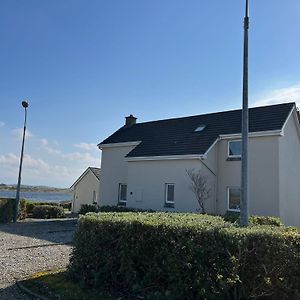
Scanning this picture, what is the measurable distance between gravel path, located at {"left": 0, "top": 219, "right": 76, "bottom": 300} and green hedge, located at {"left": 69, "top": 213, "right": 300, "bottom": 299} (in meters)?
2.33

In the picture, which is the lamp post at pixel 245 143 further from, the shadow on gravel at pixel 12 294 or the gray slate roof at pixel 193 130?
the gray slate roof at pixel 193 130

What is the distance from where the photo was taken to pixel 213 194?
21.3 meters

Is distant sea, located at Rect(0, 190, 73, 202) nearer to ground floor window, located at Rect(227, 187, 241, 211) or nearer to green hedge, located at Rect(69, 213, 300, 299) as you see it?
ground floor window, located at Rect(227, 187, 241, 211)

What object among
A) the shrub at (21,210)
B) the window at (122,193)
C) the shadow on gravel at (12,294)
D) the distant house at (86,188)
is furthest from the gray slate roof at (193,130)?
the shadow on gravel at (12,294)

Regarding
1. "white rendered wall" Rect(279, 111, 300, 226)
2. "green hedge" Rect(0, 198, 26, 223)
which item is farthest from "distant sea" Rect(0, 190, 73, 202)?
"white rendered wall" Rect(279, 111, 300, 226)

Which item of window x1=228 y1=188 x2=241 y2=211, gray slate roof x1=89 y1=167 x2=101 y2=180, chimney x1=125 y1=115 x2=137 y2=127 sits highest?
chimney x1=125 y1=115 x2=137 y2=127

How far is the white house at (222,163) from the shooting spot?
63.7 ft

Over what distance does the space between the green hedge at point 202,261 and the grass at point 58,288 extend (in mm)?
462

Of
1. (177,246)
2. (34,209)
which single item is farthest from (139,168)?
(177,246)

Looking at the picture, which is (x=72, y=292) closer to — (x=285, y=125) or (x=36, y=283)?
(x=36, y=283)

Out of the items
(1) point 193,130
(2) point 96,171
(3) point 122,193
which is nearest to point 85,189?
(2) point 96,171

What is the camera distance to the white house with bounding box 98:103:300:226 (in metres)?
19.4

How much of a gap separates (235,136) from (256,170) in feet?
7.59

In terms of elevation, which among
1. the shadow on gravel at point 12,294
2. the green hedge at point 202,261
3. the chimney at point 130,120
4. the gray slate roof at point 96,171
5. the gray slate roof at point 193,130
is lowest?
the shadow on gravel at point 12,294
